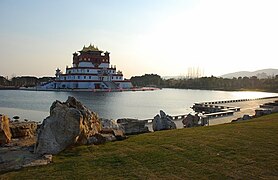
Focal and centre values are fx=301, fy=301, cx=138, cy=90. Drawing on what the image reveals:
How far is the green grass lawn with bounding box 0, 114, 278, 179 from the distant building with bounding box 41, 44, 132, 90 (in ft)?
259

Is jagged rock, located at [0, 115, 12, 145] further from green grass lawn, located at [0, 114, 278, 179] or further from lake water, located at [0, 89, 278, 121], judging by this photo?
lake water, located at [0, 89, 278, 121]

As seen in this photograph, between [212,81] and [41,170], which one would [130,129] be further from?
[212,81]

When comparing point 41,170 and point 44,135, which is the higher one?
point 44,135

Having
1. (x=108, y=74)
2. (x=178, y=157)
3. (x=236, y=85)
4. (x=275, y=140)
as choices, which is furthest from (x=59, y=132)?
(x=236, y=85)

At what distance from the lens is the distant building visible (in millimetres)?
87312

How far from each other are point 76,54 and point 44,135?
3601 inches

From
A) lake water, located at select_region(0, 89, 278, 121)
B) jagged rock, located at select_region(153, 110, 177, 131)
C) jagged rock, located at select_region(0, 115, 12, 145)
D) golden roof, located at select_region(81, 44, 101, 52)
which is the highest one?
golden roof, located at select_region(81, 44, 101, 52)

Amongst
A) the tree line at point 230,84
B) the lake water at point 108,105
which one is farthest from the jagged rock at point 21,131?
the tree line at point 230,84

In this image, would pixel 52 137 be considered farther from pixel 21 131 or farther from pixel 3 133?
pixel 21 131

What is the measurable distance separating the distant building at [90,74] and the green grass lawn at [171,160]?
78829mm

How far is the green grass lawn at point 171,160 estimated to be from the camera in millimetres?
6523

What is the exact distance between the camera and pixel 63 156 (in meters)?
7.99

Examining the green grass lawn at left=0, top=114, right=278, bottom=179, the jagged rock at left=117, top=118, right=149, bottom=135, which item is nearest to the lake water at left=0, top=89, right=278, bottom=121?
the jagged rock at left=117, top=118, right=149, bottom=135

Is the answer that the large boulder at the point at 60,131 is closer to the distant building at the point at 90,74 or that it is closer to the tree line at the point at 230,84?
the distant building at the point at 90,74
